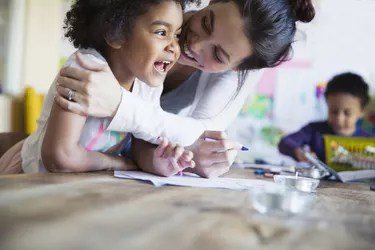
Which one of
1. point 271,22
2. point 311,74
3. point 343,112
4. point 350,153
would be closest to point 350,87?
point 343,112

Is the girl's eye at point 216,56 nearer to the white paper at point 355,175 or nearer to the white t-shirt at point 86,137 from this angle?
the white t-shirt at point 86,137

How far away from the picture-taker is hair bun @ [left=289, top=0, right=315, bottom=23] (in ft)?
4.23

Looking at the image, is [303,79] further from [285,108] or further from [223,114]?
[223,114]

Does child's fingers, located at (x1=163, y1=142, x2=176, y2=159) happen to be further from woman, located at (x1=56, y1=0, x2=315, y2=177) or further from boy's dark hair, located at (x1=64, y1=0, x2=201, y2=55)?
boy's dark hair, located at (x1=64, y1=0, x2=201, y2=55)

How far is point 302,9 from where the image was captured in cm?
130

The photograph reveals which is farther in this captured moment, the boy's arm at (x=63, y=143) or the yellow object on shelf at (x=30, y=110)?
the yellow object on shelf at (x=30, y=110)

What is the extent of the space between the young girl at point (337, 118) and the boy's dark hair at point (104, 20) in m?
1.84

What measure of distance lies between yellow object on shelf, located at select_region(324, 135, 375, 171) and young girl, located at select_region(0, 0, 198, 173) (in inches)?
30.7

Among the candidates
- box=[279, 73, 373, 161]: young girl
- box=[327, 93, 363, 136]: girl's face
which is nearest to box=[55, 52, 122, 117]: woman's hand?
box=[279, 73, 373, 161]: young girl

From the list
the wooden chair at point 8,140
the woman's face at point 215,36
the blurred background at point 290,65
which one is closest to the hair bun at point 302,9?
the woman's face at point 215,36

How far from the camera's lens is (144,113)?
3.25ft

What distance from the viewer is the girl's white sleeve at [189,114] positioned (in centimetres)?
97

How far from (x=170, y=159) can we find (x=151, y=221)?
1.63 feet

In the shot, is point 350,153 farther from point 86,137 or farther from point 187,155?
point 86,137
